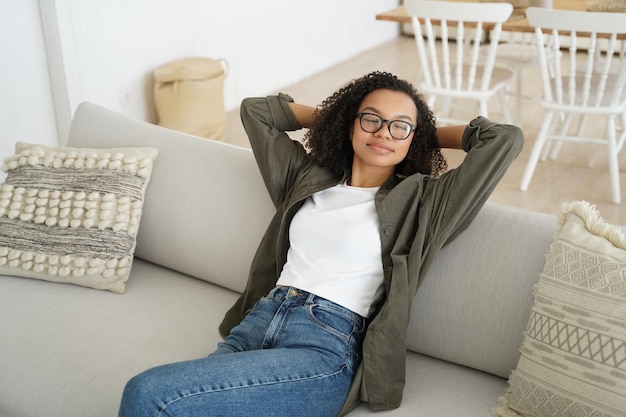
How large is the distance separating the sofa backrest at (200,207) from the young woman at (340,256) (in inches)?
5.1

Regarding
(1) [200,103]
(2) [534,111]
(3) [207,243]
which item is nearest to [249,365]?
(3) [207,243]

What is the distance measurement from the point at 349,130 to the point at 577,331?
2.56ft

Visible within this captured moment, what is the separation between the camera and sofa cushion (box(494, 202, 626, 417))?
139cm

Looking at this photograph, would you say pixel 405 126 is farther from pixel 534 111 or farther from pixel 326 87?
pixel 326 87

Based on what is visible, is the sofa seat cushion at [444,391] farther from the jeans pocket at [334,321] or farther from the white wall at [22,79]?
the white wall at [22,79]

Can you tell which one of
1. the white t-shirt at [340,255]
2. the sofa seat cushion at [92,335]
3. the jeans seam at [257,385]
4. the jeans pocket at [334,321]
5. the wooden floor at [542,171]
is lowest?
the wooden floor at [542,171]

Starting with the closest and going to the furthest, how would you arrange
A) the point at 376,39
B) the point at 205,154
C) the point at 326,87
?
the point at 205,154, the point at 326,87, the point at 376,39

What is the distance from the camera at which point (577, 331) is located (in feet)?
4.67

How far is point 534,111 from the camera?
15.8ft

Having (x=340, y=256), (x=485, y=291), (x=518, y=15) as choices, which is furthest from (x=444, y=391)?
(x=518, y=15)

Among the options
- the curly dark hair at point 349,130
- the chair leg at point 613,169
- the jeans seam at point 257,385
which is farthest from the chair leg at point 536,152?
the jeans seam at point 257,385

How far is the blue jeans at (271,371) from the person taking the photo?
1.41 meters

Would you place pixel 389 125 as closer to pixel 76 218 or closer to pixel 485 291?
pixel 485 291

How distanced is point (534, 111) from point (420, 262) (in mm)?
3510
